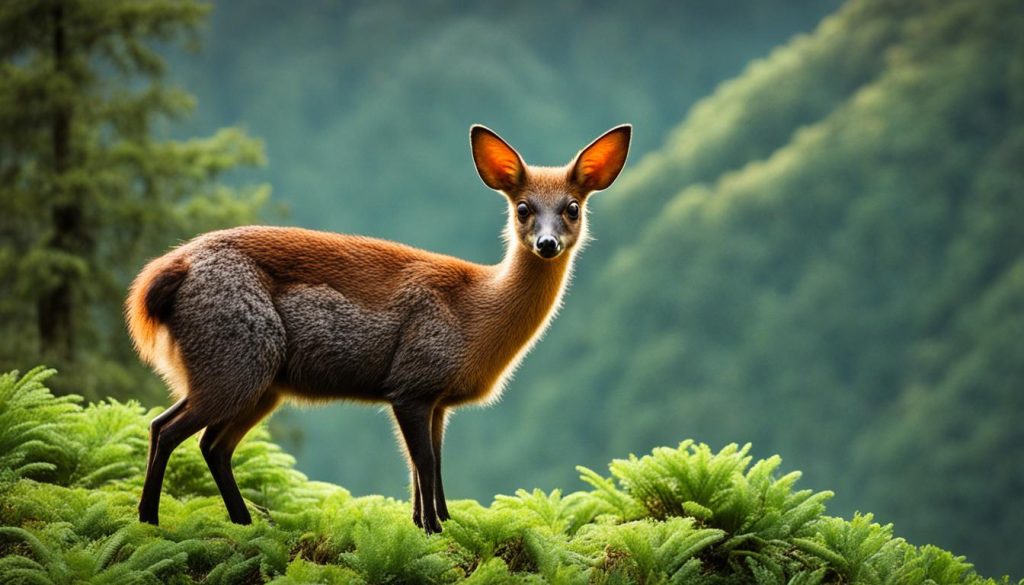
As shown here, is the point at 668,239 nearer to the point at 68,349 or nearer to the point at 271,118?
the point at 271,118

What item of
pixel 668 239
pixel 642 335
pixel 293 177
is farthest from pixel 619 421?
pixel 293 177

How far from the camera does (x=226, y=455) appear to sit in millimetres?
6598

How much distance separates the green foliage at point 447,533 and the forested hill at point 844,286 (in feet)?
76.0

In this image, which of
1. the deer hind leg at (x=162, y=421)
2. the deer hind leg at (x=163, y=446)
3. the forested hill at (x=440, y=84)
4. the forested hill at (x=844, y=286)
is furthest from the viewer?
the forested hill at (x=440, y=84)

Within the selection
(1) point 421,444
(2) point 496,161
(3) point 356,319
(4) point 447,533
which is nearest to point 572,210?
(2) point 496,161

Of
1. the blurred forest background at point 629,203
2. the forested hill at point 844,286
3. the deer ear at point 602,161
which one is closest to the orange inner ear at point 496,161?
the deer ear at point 602,161

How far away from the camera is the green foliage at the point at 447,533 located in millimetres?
5824

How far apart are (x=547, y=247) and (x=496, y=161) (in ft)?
2.71

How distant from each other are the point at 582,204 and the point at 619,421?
95.0ft

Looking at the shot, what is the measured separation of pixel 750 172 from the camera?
1464 inches

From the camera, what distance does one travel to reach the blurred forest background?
1669cm

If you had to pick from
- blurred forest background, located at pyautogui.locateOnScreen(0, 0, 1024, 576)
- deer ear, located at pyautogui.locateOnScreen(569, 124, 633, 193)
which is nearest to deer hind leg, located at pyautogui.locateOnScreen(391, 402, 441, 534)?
deer ear, located at pyautogui.locateOnScreen(569, 124, 633, 193)

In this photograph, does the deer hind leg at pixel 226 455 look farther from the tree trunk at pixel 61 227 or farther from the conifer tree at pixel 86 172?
the tree trunk at pixel 61 227

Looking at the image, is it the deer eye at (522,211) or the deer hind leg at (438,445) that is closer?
the deer eye at (522,211)
